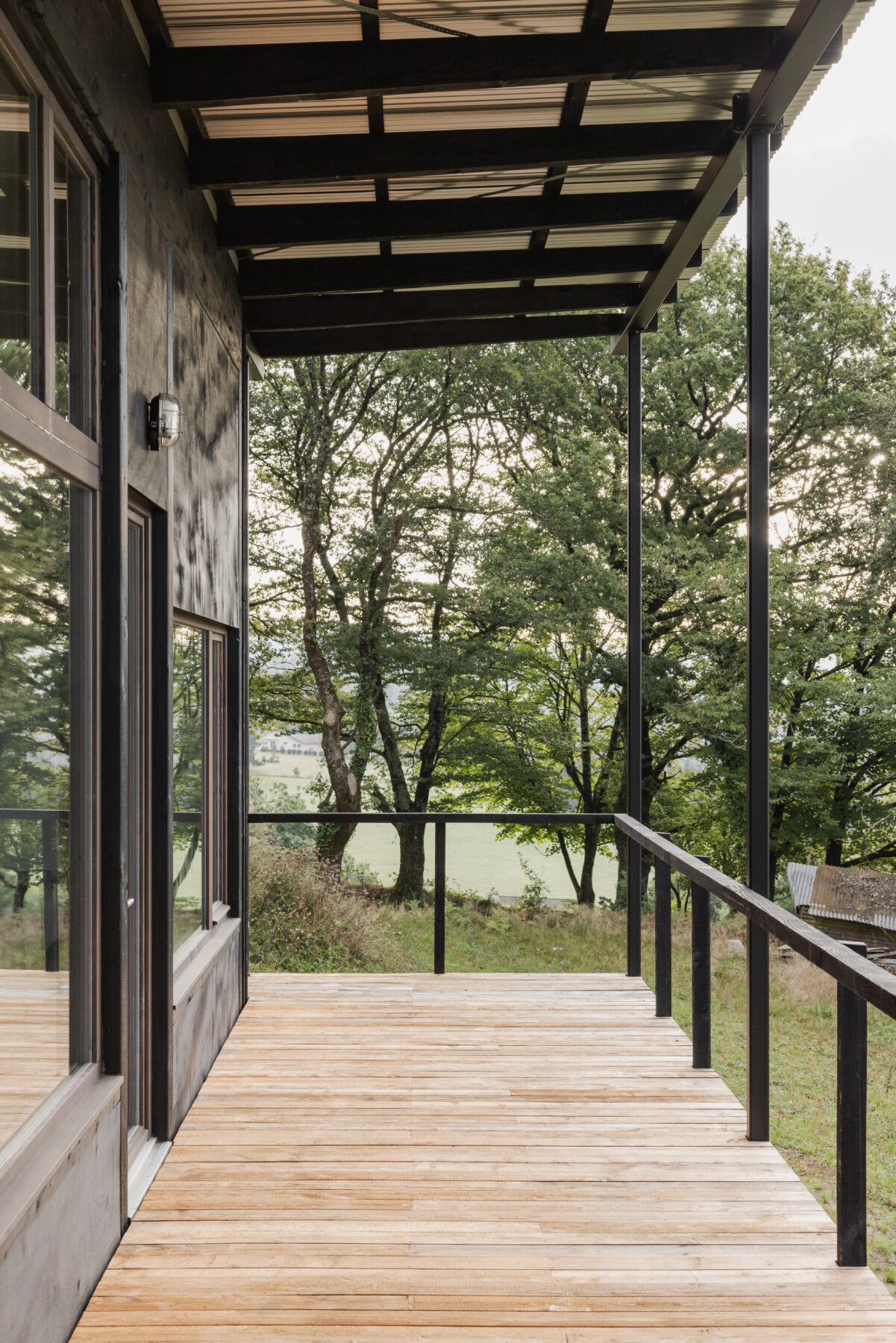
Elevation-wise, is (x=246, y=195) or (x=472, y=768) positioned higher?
(x=246, y=195)

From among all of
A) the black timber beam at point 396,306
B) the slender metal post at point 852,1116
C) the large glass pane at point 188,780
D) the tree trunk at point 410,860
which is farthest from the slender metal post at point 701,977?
the tree trunk at point 410,860

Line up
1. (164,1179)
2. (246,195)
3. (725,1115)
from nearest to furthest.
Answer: (164,1179) → (725,1115) → (246,195)

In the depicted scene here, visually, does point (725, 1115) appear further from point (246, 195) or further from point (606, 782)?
point (606, 782)

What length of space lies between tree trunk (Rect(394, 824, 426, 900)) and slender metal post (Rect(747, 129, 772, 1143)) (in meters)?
7.76

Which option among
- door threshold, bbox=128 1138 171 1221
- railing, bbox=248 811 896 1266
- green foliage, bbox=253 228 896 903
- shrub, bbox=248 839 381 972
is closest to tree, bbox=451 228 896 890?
green foliage, bbox=253 228 896 903

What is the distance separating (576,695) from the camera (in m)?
11.6

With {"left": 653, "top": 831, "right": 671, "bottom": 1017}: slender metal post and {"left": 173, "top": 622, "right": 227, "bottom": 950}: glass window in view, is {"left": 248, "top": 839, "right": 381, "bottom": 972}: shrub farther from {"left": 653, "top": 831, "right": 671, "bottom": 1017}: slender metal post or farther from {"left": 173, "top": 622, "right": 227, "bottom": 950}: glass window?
{"left": 653, "top": 831, "right": 671, "bottom": 1017}: slender metal post

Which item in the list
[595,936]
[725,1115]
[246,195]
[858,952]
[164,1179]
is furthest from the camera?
[595,936]

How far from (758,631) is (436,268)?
2492 mm

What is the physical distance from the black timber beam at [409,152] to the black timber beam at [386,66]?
1.70 ft

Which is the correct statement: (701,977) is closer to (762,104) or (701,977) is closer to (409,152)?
(762,104)

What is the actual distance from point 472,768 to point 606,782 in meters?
1.68

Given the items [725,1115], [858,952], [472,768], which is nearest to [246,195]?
[858,952]

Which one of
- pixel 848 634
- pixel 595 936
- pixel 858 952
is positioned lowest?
pixel 595 936
